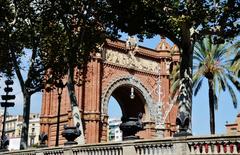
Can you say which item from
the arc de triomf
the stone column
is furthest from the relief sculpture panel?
the stone column

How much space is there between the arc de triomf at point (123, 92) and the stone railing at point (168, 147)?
24375 mm

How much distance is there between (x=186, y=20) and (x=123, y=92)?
112 ft

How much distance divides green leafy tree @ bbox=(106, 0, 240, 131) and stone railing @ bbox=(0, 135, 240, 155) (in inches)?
129

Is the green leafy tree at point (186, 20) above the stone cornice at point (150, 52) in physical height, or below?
below

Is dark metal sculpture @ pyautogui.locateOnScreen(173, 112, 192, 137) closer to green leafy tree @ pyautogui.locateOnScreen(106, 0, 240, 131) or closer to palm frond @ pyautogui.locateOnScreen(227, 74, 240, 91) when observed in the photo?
green leafy tree @ pyautogui.locateOnScreen(106, 0, 240, 131)

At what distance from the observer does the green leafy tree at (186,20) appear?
57.2ft

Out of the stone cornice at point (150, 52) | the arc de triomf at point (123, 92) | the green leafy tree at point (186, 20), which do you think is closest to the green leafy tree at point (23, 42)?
the green leafy tree at point (186, 20)

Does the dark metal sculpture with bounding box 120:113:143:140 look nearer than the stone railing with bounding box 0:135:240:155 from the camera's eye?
No

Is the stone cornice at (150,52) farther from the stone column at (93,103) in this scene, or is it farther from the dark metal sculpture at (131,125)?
the dark metal sculpture at (131,125)

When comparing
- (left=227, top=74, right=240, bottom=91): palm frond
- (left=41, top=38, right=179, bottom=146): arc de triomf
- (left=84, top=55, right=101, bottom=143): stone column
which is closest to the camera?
(left=227, top=74, right=240, bottom=91): palm frond

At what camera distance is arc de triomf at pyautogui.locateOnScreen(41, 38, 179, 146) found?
42.3 m

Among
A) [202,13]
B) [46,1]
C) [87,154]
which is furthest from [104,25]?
[87,154]

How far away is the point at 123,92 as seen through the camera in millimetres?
50938

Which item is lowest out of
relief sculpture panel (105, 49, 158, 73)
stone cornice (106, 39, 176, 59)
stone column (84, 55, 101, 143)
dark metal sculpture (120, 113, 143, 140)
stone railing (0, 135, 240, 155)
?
stone railing (0, 135, 240, 155)
